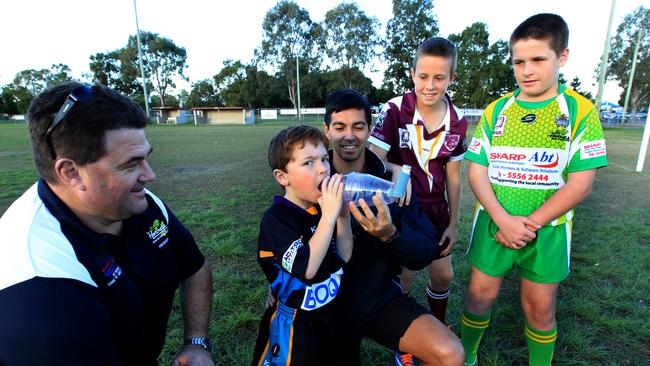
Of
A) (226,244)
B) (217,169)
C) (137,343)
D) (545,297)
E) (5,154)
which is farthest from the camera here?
(5,154)

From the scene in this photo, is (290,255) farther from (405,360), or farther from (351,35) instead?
(351,35)

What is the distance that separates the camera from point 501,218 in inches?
84.1

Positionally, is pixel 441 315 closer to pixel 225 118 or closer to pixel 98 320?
pixel 98 320

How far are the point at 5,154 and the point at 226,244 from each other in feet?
46.4

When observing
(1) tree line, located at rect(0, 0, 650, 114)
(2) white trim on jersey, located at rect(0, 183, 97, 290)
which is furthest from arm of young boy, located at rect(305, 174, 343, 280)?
(1) tree line, located at rect(0, 0, 650, 114)

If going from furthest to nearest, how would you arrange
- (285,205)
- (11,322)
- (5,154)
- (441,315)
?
(5,154)
(441,315)
(285,205)
(11,322)

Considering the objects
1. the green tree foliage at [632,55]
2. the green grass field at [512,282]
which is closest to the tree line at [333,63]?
the green tree foliage at [632,55]

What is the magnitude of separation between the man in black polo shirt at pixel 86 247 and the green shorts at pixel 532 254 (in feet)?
5.83

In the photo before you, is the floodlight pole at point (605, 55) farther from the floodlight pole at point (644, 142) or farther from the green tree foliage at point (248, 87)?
the green tree foliage at point (248, 87)

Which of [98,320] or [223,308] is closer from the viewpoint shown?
[98,320]

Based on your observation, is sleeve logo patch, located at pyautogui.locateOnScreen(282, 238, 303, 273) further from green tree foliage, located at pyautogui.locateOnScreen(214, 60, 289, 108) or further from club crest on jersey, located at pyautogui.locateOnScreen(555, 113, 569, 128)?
green tree foliage, located at pyautogui.locateOnScreen(214, 60, 289, 108)

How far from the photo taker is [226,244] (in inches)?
169

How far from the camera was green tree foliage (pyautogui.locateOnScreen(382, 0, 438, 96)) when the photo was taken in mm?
48750

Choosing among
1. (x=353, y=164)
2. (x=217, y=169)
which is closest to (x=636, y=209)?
(x=353, y=164)
